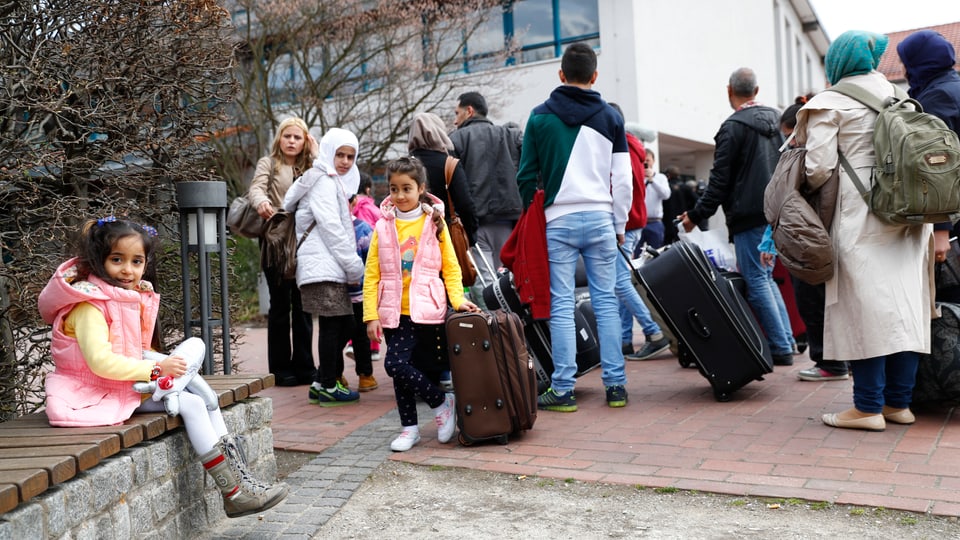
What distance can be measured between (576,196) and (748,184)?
5.60 feet

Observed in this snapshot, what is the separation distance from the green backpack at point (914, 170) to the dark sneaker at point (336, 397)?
3269 millimetres

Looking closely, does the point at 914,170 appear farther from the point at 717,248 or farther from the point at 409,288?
the point at 717,248

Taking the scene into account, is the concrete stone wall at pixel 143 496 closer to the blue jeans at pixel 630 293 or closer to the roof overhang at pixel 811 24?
the blue jeans at pixel 630 293

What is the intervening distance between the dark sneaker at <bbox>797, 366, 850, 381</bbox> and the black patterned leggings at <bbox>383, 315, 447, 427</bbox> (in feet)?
8.33

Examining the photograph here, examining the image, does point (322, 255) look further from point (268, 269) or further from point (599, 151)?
point (599, 151)

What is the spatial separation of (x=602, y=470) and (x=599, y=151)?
6.38 feet

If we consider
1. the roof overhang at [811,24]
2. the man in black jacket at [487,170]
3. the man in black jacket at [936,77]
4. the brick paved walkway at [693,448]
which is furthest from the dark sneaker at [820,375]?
the roof overhang at [811,24]

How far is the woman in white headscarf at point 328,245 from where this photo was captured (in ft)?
18.2

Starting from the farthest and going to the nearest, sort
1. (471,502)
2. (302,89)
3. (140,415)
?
1. (302,89)
2. (471,502)
3. (140,415)

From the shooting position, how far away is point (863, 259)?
4.28m

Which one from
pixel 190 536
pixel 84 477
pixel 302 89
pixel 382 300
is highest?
pixel 302 89

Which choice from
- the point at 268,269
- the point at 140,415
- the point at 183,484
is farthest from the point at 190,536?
the point at 268,269

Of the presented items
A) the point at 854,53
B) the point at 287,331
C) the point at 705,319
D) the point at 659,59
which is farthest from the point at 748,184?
the point at 659,59

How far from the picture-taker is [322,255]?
18.3 feet
